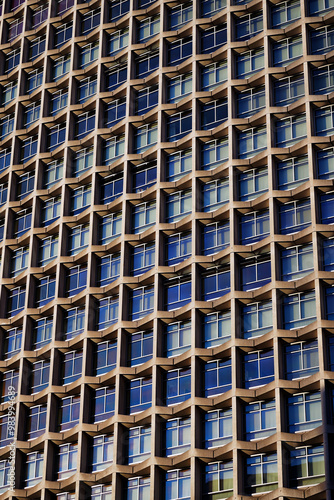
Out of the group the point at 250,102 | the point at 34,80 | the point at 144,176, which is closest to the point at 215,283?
the point at 144,176

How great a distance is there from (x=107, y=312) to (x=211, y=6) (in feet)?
86.5

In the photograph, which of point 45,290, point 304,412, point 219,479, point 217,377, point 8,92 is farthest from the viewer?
point 8,92

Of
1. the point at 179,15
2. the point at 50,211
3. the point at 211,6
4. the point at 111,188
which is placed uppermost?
the point at 179,15

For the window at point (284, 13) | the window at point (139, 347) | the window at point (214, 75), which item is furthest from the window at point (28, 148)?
the window at point (284, 13)

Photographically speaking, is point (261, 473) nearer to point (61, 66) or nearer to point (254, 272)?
point (254, 272)

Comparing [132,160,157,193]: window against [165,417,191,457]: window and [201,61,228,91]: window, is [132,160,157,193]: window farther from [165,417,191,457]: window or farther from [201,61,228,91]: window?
[165,417,191,457]: window

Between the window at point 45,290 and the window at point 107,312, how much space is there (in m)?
5.04

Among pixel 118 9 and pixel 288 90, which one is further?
pixel 118 9

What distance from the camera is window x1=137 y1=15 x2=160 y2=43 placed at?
81150 mm

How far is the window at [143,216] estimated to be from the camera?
72.8 metres

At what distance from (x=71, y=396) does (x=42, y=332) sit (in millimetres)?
6601

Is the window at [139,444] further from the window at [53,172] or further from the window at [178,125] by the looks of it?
the window at [53,172]

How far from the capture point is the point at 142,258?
7150 cm

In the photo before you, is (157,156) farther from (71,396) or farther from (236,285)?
(71,396)
